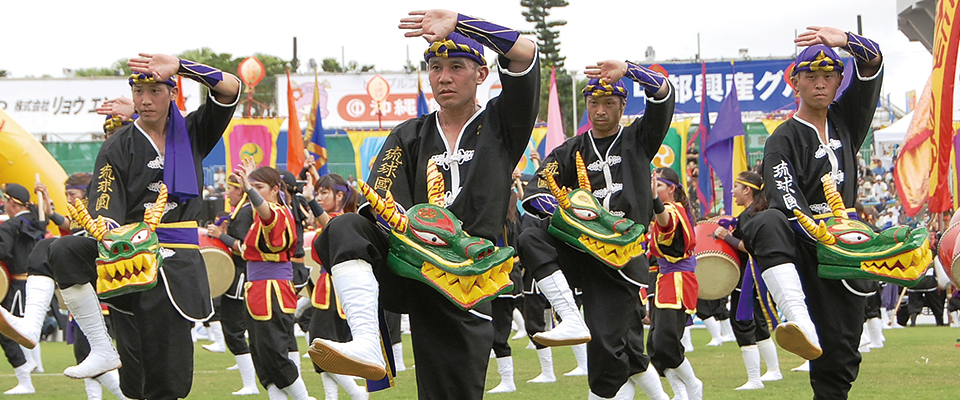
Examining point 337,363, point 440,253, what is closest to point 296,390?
point 440,253

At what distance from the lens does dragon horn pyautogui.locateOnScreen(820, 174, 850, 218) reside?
6.14 meters

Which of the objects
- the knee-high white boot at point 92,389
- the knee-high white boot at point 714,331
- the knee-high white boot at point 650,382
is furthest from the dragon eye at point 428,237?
the knee-high white boot at point 714,331

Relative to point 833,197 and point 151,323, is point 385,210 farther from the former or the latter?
point 833,197

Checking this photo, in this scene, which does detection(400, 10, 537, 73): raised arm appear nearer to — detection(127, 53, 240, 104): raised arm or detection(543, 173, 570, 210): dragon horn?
detection(127, 53, 240, 104): raised arm

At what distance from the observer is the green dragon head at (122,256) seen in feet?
18.5

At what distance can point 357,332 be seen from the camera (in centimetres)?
426

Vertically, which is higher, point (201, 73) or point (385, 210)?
point (201, 73)

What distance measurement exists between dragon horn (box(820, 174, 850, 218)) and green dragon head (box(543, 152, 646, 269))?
1160 millimetres

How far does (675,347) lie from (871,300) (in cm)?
756

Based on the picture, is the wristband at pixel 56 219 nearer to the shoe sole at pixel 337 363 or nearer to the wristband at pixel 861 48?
the shoe sole at pixel 337 363

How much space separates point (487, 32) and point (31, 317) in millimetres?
3494

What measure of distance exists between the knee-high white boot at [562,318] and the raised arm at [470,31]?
1471mm

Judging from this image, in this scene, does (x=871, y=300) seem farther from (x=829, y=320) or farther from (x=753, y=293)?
(x=829, y=320)

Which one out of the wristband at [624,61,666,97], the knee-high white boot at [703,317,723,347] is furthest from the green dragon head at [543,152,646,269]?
the knee-high white boot at [703,317,723,347]
